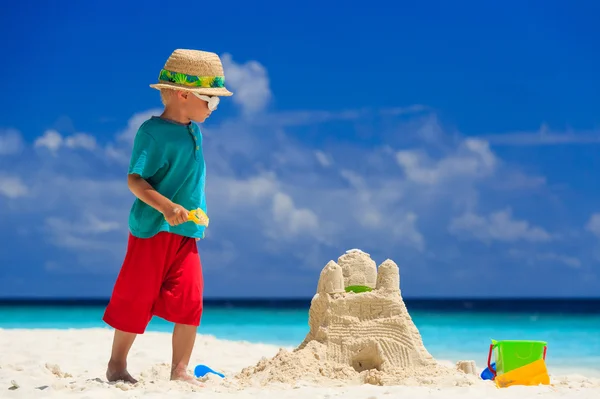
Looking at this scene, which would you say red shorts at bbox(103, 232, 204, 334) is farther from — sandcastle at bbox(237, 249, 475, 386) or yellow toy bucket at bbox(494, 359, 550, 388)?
yellow toy bucket at bbox(494, 359, 550, 388)

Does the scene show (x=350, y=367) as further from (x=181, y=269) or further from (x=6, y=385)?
(x=6, y=385)

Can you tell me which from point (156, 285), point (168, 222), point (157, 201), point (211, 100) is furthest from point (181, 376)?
point (211, 100)

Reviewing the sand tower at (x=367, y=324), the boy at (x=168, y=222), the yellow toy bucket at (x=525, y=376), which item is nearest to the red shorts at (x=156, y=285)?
the boy at (x=168, y=222)

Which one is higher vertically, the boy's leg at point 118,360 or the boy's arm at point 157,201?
the boy's arm at point 157,201

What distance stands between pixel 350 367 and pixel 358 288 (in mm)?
549

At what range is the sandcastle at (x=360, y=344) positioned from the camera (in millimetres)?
4641

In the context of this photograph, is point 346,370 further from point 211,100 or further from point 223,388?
point 211,100

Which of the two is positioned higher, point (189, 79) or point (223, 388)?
point (189, 79)

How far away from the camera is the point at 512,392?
4.16m

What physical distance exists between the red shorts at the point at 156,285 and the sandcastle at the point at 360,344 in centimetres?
73

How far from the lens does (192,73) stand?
4184mm

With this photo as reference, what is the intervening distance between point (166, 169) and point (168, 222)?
315mm

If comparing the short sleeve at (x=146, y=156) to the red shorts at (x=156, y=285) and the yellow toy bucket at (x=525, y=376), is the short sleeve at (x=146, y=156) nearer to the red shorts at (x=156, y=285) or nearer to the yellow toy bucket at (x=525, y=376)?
the red shorts at (x=156, y=285)

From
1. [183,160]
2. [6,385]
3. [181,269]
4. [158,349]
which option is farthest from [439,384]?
[158,349]
